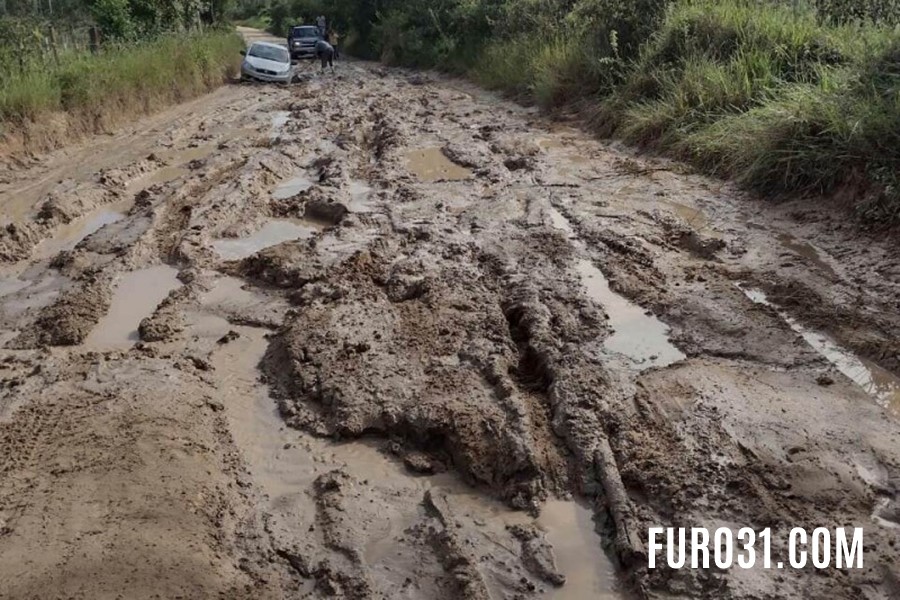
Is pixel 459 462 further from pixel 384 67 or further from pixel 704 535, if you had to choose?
pixel 384 67

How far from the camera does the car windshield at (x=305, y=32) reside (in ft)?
104

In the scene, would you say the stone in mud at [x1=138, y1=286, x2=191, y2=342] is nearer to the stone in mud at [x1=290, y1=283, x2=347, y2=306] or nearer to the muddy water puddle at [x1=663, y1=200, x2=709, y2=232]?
the stone in mud at [x1=290, y1=283, x2=347, y2=306]

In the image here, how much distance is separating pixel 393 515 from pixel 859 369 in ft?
11.2

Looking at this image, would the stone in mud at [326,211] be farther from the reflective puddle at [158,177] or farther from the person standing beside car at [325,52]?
the person standing beside car at [325,52]

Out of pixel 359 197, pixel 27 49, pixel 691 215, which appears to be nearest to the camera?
pixel 691 215

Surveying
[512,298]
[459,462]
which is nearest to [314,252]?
[512,298]

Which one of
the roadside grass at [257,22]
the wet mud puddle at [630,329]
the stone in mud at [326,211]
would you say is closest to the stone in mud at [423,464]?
the wet mud puddle at [630,329]

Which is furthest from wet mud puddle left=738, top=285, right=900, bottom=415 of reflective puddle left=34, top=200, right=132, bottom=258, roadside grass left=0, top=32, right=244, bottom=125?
roadside grass left=0, top=32, right=244, bottom=125

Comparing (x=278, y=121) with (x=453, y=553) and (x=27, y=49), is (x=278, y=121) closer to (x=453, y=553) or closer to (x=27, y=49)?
(x=27, y=49)

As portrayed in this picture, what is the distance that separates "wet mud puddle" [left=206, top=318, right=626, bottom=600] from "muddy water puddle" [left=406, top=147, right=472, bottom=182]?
628cm

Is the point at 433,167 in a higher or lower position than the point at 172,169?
higher

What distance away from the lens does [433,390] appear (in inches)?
A: 201

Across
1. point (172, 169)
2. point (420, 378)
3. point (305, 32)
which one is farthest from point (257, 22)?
point (420, 378)

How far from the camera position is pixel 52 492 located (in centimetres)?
407
